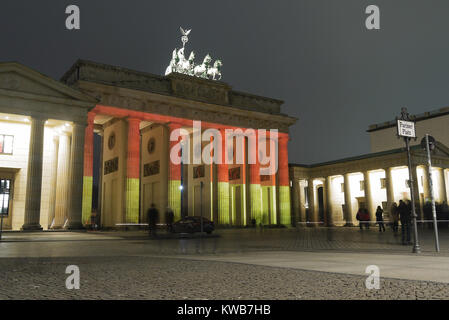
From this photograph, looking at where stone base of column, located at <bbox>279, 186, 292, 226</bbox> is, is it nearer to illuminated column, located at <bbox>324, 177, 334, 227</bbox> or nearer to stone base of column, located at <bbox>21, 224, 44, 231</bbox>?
illuminated column, located at <bbox>324, 177, 334, 227</bbox>

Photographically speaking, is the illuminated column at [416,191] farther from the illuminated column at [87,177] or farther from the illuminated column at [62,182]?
the illuminated column at [62,182]

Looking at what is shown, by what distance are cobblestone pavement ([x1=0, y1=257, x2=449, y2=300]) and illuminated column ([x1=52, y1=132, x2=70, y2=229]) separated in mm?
25550

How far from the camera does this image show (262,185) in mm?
51656

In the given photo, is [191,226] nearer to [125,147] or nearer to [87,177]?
[87,177]

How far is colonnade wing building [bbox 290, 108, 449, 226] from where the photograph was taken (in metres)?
49.5

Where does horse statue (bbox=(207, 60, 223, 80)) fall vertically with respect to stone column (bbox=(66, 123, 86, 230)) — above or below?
above

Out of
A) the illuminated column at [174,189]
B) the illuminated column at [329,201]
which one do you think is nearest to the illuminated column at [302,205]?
the illuminated column at [329,201]

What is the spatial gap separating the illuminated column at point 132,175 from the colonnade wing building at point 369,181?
28.3 meters

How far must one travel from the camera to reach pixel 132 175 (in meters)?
39.4

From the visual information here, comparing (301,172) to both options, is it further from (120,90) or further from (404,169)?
(120,90)

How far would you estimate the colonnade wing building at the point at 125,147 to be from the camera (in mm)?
30641

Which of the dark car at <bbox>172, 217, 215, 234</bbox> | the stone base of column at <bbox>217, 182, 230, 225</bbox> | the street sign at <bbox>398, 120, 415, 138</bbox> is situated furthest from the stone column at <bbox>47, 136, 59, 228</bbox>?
the street sign at <bbox>398, 120, 415, 138</bbox>
